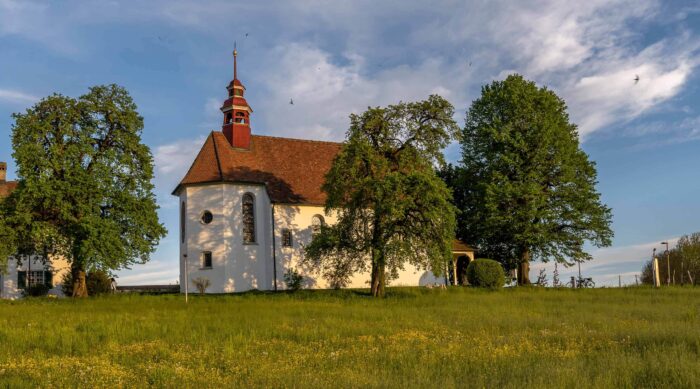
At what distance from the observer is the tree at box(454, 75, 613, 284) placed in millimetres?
41906

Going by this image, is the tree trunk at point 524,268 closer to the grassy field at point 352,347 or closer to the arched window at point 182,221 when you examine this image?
the grassy field at point 352,347

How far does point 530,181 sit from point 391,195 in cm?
1503

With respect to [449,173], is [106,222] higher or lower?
lower

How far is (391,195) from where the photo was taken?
32.0m

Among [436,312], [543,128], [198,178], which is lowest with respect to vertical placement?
[436,312]

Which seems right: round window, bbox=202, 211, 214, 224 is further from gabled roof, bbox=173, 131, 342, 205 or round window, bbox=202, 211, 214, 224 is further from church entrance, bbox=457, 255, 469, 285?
church entrance, bbox=457, 255, 469, 285

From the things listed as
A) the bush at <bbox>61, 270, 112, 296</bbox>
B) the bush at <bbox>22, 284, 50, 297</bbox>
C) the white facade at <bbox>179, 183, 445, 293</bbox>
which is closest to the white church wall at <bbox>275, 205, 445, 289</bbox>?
the white facade at <bbox>179, 183, 445, 293</bbox>

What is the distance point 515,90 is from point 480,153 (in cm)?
531

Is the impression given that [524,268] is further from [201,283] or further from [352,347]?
[352,347]

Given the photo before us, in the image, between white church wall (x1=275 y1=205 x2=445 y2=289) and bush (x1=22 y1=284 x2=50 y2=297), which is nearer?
white church wall (x1=275 y1=205 x2=445 y2=289)

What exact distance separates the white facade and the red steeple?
4365 millimetres

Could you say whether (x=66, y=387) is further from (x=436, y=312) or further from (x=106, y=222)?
(x=106, y=222)

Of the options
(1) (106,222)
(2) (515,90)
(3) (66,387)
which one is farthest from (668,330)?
(2) (515,90)

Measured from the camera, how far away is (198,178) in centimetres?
4119
